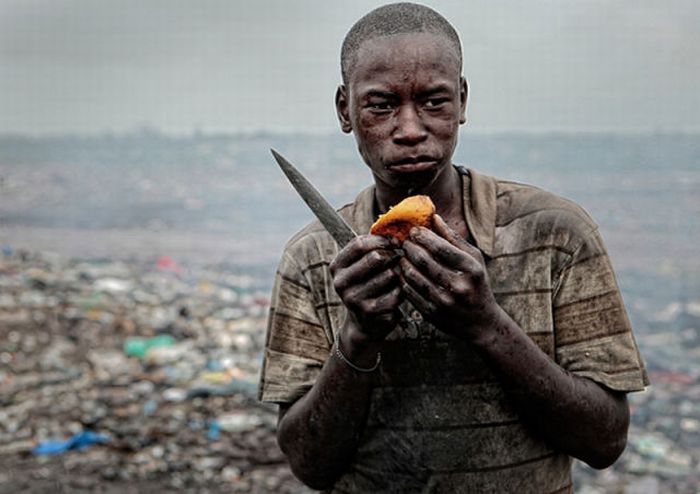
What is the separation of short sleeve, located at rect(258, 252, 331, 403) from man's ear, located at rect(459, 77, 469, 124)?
0.44 m

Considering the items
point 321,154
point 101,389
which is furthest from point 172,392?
point 321,154

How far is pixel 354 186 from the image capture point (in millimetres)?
12031

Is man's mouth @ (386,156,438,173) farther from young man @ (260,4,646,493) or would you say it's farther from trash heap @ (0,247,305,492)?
trash heap @ (0,247,305,492)

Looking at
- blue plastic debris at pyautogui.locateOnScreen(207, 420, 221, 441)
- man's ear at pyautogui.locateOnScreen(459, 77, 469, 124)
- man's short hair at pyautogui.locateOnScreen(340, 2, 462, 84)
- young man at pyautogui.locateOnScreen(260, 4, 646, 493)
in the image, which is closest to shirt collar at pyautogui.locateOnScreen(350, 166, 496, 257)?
young man at pyautogui.locateOnScreen(260, 4, 646, 493)

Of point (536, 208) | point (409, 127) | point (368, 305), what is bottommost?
point (368, 305)

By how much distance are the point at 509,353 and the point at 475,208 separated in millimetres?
351

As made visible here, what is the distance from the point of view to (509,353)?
1465mm

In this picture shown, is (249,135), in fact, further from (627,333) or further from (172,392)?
(627,333)

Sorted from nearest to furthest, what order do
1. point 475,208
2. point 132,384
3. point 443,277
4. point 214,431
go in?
point 443,277, point 475,208, point 214,431, point 132,384

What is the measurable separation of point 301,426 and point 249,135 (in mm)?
13993

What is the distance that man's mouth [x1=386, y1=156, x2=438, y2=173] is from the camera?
1563 millimetres

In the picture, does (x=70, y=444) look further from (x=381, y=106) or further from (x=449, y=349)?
(x=381, y=106)

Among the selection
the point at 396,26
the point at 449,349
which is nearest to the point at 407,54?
the point at 396,26

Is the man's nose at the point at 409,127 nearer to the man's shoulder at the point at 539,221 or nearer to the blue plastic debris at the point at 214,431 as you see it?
the man's shoulder at the point at 539,221
